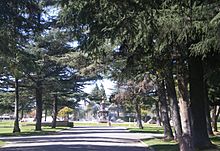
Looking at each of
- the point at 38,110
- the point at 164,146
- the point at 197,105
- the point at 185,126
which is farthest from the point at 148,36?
the point at 38,110

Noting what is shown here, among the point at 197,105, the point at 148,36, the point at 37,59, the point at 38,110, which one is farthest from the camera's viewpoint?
the point at 38,110

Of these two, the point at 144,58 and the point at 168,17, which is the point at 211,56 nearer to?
the point at 144,58

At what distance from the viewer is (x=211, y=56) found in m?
20.1

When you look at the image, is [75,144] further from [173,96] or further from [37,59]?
[37,59]

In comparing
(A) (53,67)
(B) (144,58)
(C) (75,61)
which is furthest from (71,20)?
(A) (53,67)

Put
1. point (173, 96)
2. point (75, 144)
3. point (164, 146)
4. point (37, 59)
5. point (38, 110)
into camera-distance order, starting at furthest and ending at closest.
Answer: point (38, 110), point (37, 59), point (75, 144), point (164, 146), point (173, 96)

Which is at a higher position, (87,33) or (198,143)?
(87,33)

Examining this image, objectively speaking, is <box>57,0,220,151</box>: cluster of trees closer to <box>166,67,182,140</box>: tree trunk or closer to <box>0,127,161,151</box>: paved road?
<box>166,67,182,140</box>: tree trunk

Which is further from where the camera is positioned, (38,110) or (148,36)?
(38,110)

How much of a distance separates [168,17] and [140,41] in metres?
2.05

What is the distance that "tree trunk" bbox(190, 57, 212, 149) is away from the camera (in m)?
22.1

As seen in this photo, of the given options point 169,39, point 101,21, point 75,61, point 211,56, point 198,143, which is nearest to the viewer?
point 101,21

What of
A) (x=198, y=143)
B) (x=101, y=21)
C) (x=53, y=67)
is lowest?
(x=198, y=143)

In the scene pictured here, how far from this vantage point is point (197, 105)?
2255 cm
